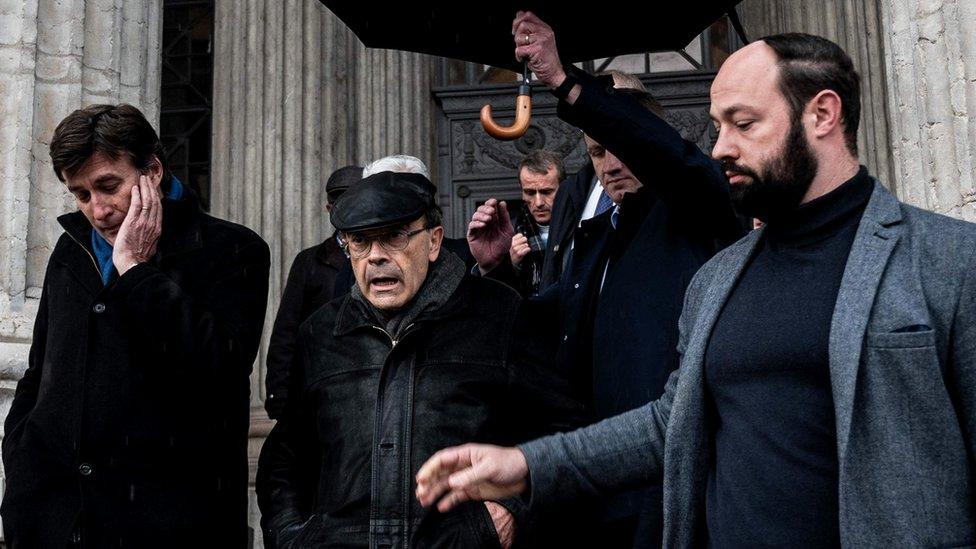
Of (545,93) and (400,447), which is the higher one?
(545,93)

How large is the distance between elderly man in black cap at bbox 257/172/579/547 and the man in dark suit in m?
0.20

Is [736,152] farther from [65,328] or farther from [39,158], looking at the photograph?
[39,158]

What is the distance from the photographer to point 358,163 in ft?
25.9

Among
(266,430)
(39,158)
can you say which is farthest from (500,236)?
(266,430)

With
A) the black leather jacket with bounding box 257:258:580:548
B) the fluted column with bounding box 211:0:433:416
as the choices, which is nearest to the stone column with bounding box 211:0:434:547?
the fluted column with bounding box 211:0:433:416

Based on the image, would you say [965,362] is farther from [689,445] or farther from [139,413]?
[139,413]

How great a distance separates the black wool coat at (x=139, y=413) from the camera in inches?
134

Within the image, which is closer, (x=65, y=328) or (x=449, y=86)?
(x=65, y=328)

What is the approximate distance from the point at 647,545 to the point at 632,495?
0.21m

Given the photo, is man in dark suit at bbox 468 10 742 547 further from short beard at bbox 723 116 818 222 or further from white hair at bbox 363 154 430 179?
white hair at bbox 363 154 430 179

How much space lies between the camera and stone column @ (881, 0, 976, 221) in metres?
5.05

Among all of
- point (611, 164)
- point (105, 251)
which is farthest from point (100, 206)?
point (611, 164)

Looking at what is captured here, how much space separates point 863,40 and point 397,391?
5.38 metres

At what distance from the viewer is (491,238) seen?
416 cm
